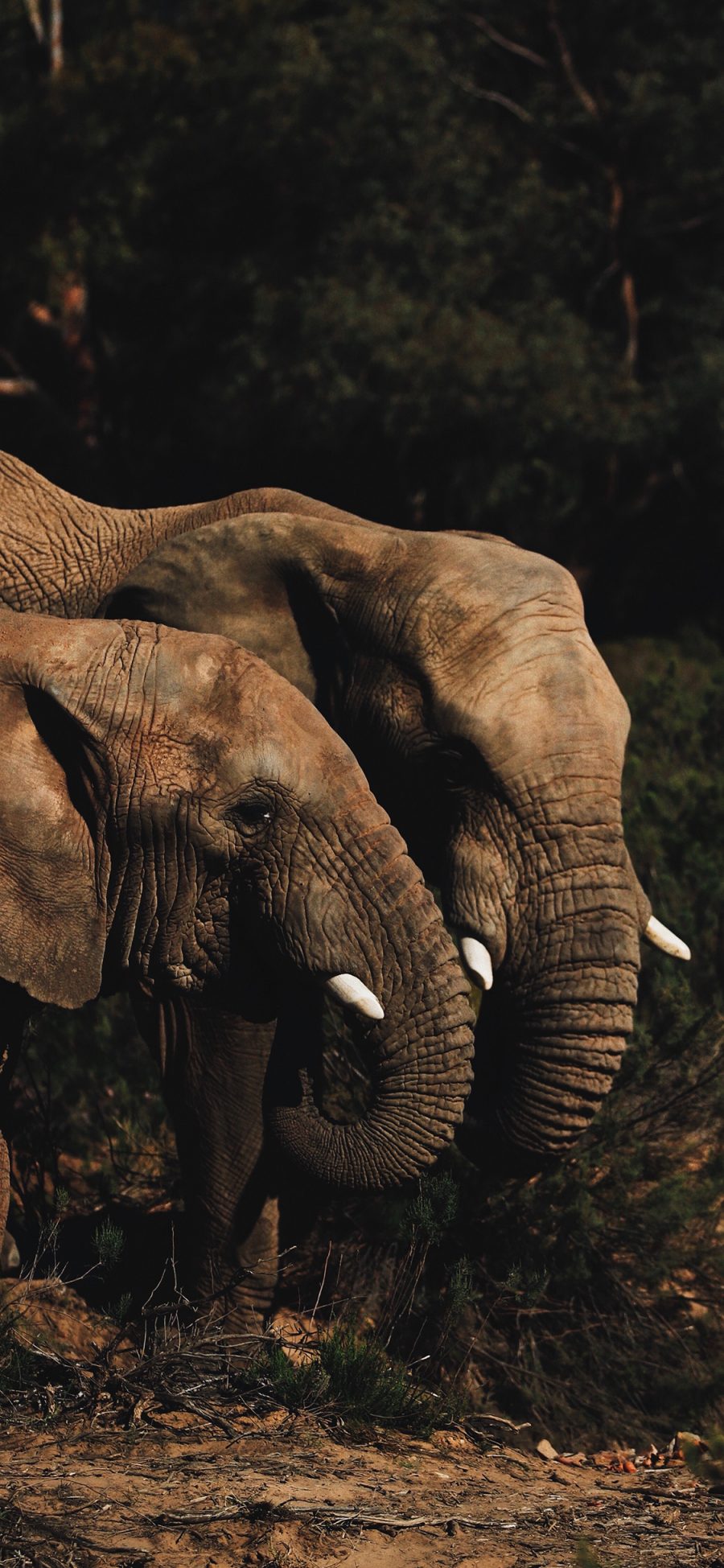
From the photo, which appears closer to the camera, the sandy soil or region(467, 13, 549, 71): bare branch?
the sandy soil

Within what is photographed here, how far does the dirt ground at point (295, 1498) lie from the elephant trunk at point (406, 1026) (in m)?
0.68

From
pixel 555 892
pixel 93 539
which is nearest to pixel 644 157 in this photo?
pixel 93 539

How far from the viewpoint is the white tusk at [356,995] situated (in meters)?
4.28

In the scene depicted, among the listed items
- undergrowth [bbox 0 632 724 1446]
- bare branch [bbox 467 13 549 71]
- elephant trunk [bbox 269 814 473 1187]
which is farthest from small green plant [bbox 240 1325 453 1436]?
bare branch [bbox 467 13 549 71]

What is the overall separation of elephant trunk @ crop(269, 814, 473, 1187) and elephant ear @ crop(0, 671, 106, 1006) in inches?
23.6

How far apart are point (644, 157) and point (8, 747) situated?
51.4 ft

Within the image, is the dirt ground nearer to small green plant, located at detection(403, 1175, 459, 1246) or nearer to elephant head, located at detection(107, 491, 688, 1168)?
small green plant, located at detection(403, 1175, 459, 1246)

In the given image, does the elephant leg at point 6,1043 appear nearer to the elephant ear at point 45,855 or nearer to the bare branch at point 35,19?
the elephant ear at point 45,855

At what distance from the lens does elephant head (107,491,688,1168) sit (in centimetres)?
519

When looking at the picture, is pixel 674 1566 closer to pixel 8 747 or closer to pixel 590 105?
pixel 8 747

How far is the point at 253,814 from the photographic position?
432 centimetres

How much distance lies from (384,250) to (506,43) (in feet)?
8.43

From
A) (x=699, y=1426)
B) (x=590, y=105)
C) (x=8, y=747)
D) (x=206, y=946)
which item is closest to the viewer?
(x=8, y=747)

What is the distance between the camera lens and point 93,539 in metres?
6.42
